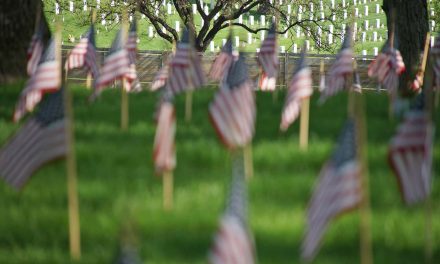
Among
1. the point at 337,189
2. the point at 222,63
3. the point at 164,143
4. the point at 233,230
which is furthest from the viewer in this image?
the point at 222,63

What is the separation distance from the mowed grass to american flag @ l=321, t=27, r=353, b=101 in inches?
30.0

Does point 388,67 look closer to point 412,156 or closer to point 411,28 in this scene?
point 411,28

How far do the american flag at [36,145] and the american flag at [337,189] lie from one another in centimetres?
195

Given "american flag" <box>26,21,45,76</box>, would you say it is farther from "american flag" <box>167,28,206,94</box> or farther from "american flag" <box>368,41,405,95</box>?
"american flag" <box>368,41,405,95</box>

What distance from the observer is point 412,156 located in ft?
22.1

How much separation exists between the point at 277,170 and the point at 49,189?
1.88m

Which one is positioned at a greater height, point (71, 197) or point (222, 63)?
point (222, 63)

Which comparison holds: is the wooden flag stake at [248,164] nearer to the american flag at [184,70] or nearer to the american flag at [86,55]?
the american flag at [184,70]

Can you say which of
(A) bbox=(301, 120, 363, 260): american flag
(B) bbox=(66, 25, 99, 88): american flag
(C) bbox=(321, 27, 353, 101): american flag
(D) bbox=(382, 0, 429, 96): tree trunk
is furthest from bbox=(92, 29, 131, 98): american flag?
(D) bbox=(382, 0, 429, 96): tree trunk

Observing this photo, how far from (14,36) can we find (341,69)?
4684mm

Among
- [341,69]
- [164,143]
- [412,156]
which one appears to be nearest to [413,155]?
[412,156]

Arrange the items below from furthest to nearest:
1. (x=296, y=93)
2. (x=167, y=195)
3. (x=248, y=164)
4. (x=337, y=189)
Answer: (x=296, y=93) → (x=248, y=164) → (x=167, y=195) → (x=337, y=189)

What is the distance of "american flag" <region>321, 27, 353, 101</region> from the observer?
12.0m

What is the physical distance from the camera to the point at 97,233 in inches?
297
